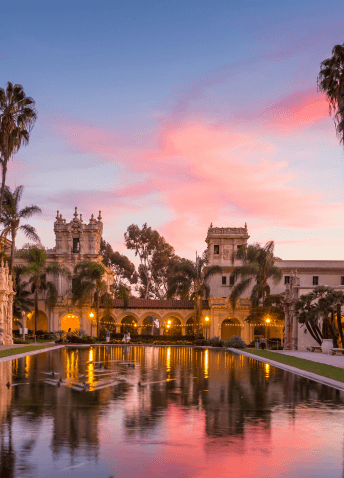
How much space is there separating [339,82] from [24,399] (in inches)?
955

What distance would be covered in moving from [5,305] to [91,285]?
65.8 ft

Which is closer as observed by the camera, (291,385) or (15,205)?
(291,385)

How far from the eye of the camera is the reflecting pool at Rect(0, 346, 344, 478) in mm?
8203

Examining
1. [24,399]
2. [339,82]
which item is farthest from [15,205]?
[24,399]

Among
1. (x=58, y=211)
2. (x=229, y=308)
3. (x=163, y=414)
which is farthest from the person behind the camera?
(x=58, y=211)

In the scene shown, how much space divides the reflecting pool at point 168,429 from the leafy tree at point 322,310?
2491 centimetres

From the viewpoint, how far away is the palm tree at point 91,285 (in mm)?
67938

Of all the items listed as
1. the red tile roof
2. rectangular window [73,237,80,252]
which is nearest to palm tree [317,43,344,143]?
the red tile roof

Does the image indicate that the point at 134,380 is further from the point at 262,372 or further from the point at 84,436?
the point at 84,436

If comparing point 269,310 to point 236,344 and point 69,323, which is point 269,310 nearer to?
point 236,344

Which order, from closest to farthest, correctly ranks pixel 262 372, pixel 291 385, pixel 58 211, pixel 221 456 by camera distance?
pixel 221 456 < pixel 291 385 < pixel 262 372 < pixel 58 211

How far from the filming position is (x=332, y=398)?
637 inches

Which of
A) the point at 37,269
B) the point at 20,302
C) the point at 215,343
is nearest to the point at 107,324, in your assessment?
the point at 20,302

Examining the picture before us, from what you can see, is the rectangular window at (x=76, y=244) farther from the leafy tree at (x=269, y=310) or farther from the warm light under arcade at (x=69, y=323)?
the leafy tree at (x=269, y=310)
